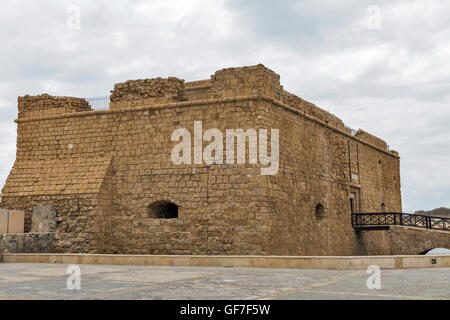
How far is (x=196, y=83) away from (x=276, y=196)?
238 inches

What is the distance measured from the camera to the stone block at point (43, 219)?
47.9 feet

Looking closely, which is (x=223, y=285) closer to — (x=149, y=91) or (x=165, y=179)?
(x=165, y=179)

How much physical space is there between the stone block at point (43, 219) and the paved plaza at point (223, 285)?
5948 millimetres

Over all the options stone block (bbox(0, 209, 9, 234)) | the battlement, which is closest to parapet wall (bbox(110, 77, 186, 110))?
the battlement

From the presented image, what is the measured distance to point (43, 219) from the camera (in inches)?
579

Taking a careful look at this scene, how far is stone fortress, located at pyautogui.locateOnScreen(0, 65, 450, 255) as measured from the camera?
13.3 m

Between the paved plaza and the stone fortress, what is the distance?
15.3ft

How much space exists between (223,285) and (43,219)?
9750mm

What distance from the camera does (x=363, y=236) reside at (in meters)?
19.4

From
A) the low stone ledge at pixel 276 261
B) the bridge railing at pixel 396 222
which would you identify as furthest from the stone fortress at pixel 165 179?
the low stone ledge at pixel 276 261

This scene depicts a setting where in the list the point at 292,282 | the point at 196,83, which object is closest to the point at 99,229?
the point at 196,83

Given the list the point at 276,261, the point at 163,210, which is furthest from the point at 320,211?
the point at 276,261

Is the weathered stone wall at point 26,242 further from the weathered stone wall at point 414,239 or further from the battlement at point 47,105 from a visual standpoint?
the weathered stone wall at point 414,239
